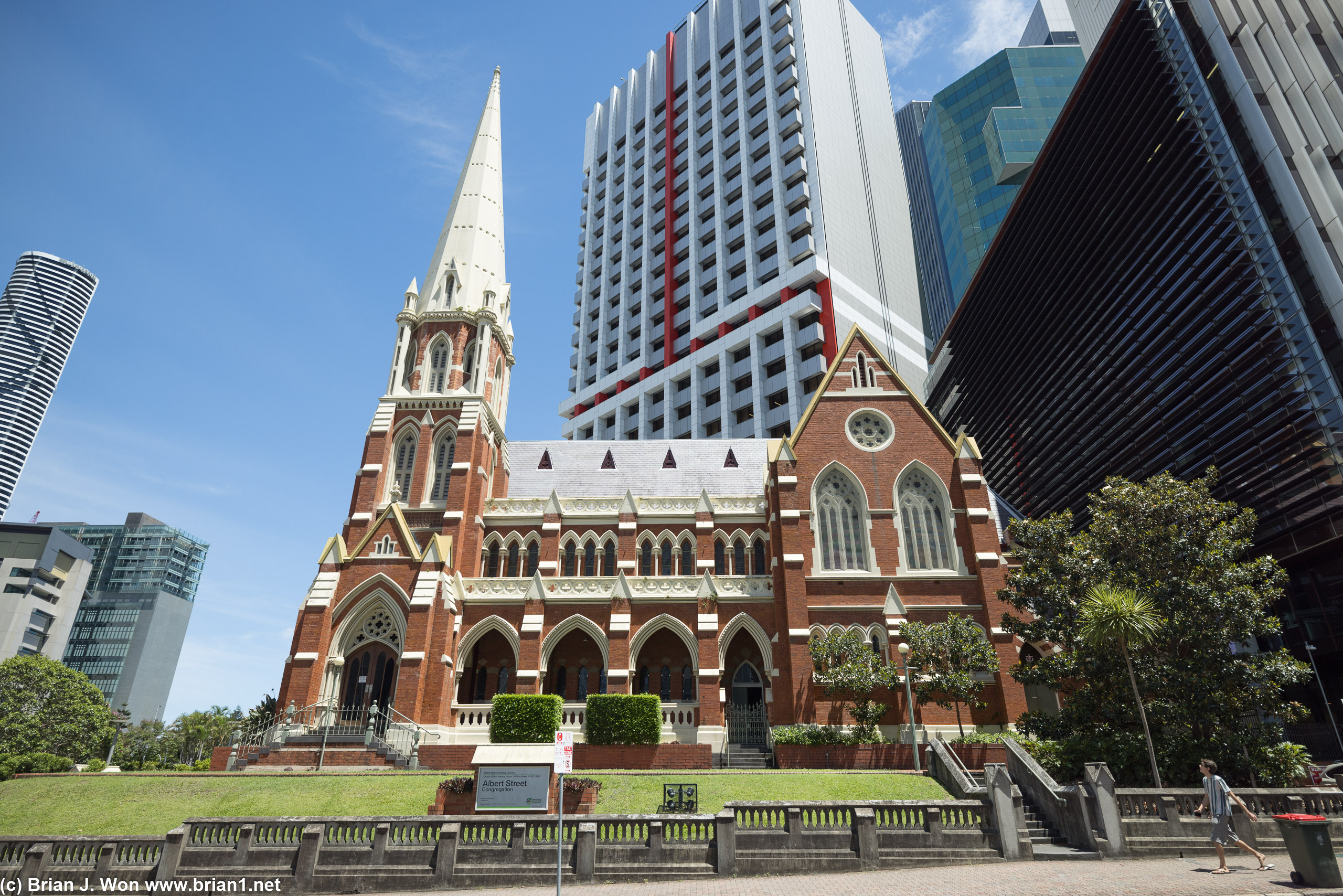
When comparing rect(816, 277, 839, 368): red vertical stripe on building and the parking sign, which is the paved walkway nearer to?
the parking sign

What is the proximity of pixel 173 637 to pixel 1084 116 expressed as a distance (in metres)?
170

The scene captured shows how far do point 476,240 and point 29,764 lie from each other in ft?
105

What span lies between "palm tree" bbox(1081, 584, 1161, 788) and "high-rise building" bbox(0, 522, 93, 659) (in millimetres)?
119580

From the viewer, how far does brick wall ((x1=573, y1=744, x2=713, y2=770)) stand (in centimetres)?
2589

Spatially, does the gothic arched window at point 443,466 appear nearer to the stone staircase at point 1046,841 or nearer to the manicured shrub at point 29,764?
the manicured shrub at point 29,764

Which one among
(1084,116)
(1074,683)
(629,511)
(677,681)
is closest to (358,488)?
(629,511)

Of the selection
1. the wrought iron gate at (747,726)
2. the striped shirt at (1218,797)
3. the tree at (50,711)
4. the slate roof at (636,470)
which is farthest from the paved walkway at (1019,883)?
the tree at (50,711)

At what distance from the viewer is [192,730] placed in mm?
59375

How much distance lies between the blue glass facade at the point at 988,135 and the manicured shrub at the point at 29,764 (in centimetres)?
9023

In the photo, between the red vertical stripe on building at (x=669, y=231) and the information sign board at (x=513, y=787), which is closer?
the information sign board at (x=513, y=787)

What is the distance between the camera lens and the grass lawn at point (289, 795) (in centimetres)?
1931

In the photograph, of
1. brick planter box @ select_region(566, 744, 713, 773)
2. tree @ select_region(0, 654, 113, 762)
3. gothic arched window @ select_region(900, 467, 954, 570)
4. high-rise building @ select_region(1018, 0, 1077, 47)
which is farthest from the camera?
high-rise building @ select_region(1018, 0, 1077, 47)

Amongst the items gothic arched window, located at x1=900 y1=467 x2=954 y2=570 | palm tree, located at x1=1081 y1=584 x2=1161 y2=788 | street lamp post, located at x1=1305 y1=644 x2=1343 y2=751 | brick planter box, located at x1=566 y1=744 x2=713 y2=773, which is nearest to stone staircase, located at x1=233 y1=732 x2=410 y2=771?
brick planter box, located at x1=566 y1=744 x2=713 y2=773

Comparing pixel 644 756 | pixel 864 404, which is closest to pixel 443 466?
pixel 644 756
